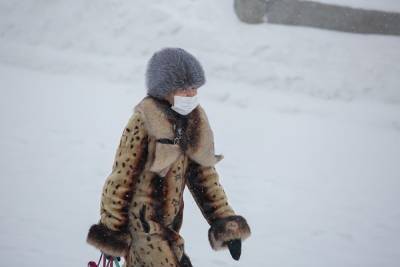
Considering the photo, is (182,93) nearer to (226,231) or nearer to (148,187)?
(148,187)

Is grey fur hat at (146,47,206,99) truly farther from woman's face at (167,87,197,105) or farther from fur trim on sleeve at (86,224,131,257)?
fur trim on sleeve at (86,224,131,257)

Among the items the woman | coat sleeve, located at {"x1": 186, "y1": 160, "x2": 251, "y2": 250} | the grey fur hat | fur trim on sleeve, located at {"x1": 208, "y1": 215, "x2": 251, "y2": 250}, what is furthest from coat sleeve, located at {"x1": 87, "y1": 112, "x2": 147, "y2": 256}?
fur trim on sleeve, located at {"x1": 208, "y1": 215, "x2": 251, "y2": 250}

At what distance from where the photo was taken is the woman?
83.8 inches

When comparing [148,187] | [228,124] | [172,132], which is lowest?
[148,187]

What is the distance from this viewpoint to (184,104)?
221 cm

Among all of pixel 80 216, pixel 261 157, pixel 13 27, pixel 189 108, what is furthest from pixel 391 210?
pixel 13 27

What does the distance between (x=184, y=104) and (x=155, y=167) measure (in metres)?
0.33

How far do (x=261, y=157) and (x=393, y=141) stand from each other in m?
2.19

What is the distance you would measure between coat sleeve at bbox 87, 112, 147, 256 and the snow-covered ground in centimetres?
182

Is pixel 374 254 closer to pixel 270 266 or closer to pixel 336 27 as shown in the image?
pixel 270 266

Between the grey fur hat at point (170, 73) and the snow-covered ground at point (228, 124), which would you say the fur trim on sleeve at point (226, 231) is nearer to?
the grey fur hat at point (170, 73)

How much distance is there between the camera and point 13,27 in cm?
944

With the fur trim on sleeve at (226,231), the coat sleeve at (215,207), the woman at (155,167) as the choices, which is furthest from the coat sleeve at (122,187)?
the fur trim on sleeve at (226,231)

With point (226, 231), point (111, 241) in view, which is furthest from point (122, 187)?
point (226, 231)
